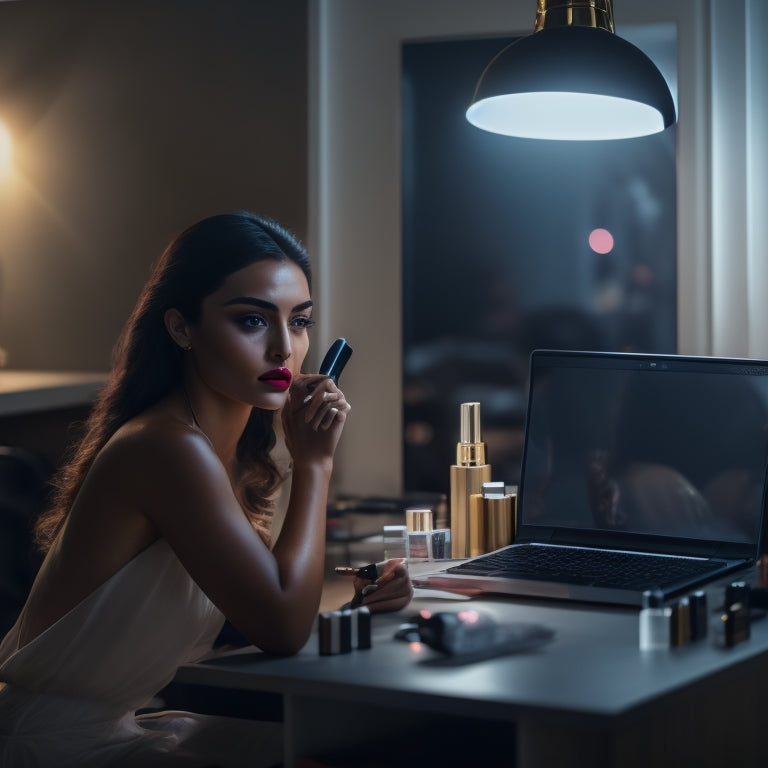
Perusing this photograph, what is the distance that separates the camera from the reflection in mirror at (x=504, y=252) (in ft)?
6.97

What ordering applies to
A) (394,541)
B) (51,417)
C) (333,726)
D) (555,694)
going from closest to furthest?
(555,694)
(333,726)
(394,541)
(51,417)

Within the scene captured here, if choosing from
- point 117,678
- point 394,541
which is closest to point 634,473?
point 394,541

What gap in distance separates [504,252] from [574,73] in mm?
802

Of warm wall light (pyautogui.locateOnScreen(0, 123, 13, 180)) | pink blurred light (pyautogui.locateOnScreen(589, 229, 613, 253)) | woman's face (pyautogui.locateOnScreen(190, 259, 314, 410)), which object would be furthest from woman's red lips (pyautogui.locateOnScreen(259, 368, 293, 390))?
warm wall light (pyautogui.locateOnScreen(0, 123, 13, 180))

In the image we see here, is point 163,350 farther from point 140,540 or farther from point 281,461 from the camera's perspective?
point 281,461

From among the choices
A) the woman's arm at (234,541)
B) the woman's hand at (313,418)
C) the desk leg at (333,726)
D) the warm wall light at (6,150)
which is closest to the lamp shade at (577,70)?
the woman's hand at (313,418)

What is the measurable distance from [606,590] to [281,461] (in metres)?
1.08

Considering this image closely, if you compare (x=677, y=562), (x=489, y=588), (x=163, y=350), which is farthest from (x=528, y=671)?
(x=163, y=350)

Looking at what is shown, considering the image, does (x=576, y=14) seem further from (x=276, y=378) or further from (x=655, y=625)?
(x=655, y=625)

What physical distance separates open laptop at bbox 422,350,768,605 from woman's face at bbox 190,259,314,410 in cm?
30

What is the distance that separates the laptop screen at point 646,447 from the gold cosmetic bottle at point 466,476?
0.24 ft

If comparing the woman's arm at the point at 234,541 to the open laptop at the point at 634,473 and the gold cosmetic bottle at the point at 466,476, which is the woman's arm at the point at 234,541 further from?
the gold cosmetic bottle at the point at 466,476

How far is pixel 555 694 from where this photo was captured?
0.90 metres

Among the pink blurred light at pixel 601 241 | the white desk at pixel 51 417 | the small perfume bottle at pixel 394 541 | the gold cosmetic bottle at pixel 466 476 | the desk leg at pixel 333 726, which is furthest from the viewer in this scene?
the white desk at pixel 51 417
